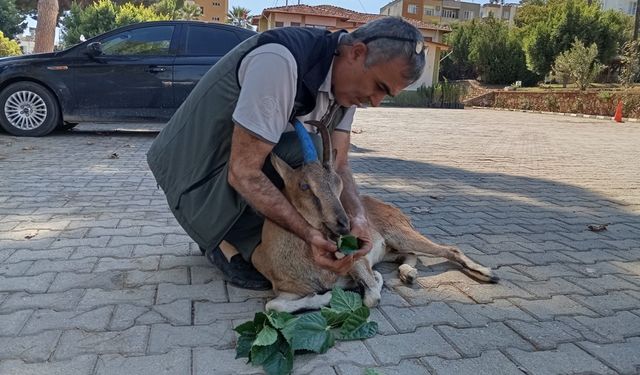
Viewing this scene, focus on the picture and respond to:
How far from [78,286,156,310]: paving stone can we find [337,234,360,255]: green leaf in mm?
1094

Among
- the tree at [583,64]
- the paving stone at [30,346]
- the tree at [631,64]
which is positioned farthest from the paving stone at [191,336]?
the tree at [583,64]

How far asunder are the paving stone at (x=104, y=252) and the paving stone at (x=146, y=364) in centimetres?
133

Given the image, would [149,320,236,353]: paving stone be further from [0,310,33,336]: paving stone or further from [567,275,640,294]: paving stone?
[567,275,640,294]: paving stone

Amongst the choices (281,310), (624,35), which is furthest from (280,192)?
(624,35)

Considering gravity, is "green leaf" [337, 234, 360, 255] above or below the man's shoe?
above

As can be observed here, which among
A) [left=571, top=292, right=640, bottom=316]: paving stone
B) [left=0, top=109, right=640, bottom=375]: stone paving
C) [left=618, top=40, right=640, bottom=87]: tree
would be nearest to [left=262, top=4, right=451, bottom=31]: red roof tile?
[left=618, top=40, right=640, bottom=87]: tree

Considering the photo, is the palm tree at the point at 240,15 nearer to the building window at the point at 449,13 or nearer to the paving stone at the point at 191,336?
the building window at the point at 449,13

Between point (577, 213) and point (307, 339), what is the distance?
397 cm

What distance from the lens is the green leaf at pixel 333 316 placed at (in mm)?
2576

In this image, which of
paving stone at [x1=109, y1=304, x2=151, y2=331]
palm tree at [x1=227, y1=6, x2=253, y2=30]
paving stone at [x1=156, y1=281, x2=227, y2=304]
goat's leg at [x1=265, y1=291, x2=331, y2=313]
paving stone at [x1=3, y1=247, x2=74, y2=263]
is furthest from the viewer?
palm tree at [x1=227, y1=6, x2=253, y2=30]

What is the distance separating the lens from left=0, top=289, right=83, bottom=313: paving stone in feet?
8.91

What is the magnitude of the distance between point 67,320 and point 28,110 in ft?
24.4

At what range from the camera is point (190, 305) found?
111 inches

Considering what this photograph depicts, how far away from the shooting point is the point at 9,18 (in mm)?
46188
